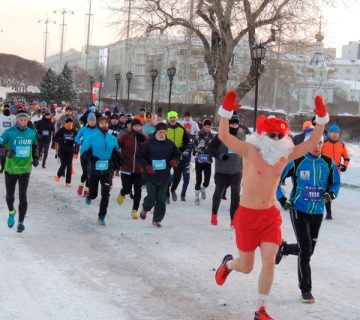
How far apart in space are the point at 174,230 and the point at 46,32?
133416 millimetres

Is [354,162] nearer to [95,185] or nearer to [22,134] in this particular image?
[95,185]

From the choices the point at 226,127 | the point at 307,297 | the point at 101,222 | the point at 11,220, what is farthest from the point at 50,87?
the point at 226,127

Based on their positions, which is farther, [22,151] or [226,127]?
[22,151]

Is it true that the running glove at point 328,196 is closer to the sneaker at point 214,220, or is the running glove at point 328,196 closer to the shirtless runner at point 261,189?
the shirtless runner at point 261,189

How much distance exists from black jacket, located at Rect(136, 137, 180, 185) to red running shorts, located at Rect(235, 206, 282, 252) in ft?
14.5

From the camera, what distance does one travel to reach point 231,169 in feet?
32.7

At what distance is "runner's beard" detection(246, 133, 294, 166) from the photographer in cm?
533

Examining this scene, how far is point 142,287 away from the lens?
20.9 ft

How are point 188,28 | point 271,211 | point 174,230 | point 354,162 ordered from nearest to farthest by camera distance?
point 271,211, point 174,230, point 354,162, point 188,28

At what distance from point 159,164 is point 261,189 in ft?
14.8

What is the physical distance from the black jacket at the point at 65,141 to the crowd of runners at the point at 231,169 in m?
0.02

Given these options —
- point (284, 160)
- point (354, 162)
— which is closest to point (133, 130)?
point (284, 160)

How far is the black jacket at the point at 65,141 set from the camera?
1445 centimetres

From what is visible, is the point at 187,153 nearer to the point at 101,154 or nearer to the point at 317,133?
the point at 101,154
